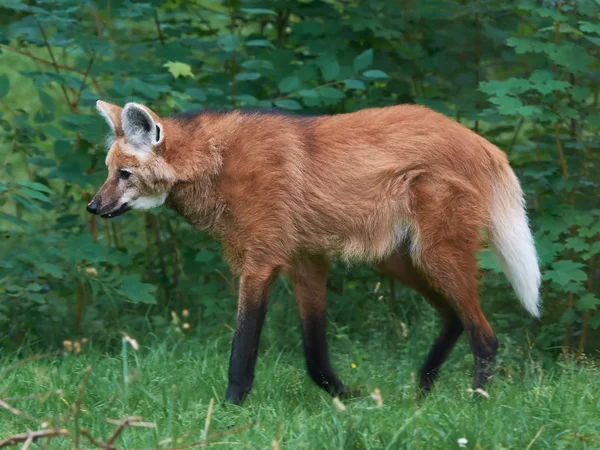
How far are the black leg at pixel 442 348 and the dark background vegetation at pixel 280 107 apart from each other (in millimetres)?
312

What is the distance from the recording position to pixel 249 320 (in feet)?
11.5

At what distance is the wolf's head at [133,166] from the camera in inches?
139

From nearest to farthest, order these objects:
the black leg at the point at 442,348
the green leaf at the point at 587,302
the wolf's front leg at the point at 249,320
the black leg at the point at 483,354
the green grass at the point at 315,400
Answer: the green grass at the point at 315,400 < the wolf's front leg at the point at 249,320 < the black leg at the point at 483,354 < the black leg at the point at 442,348 < the green leaf at the point at 587,302

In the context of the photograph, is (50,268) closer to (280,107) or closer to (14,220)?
(14,220)

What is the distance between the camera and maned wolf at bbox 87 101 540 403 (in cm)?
353

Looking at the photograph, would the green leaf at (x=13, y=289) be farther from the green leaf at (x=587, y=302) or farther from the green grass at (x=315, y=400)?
the green leaf at (x=587, y=302)

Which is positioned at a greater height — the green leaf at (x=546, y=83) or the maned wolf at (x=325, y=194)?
the green leaf at (x=546, y=83)

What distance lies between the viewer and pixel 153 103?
4586 millimetres

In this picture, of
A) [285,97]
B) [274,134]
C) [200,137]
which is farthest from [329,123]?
[285,97]

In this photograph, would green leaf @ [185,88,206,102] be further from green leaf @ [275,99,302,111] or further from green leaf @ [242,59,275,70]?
green leaf @ [275,99,302,111]

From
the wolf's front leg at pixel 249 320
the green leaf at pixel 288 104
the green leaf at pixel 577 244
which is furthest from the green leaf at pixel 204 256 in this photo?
the green leaf at pixel 577 244

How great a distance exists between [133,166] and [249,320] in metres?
0.79

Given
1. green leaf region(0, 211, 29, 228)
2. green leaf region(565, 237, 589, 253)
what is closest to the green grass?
green leaf region(565, 237, 589, 253)

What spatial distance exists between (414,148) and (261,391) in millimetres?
1181
